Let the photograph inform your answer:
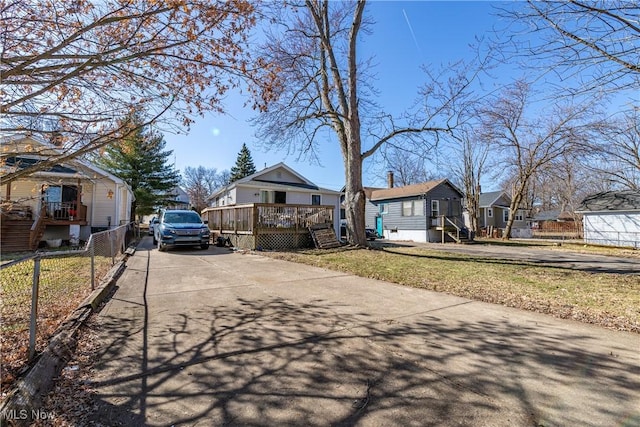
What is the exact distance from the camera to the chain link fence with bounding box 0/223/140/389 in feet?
8.95

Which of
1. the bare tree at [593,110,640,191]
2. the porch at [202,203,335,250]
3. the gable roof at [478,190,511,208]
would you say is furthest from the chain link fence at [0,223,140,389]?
the gable roof at [478,190,511,208]

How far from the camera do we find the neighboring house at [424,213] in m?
22.6

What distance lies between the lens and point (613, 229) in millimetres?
19219

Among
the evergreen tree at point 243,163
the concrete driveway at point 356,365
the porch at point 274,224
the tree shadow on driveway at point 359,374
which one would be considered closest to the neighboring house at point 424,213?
the porch at point 274,224

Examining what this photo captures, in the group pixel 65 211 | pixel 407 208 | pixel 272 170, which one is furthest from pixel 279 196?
pixel 65 211

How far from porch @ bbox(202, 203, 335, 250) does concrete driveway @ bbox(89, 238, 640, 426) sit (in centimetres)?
793

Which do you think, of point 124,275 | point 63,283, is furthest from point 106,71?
point 124,275

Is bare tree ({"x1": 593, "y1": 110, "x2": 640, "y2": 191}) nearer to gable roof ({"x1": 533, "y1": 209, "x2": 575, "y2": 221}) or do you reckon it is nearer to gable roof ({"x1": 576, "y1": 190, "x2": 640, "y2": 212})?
gable roof ({"x1": 576, "y1": 190, "x2": 640, "y2": 212})

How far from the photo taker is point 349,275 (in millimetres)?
7449

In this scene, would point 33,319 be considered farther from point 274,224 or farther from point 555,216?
point 555,216

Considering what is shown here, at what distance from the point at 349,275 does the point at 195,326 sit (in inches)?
169

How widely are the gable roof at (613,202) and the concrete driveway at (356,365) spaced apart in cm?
2143

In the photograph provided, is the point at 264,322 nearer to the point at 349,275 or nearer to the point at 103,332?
the point at 103,332

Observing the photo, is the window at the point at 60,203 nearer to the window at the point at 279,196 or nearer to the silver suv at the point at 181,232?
the silver suv at the point at 181,232
